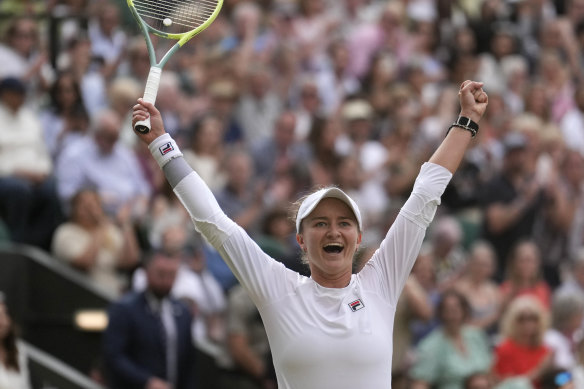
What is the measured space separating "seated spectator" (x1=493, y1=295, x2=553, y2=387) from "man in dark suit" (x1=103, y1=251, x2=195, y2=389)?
2.55 m

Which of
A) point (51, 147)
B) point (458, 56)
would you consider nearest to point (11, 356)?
point (51, 147)

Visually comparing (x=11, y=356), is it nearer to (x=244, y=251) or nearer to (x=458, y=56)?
(x=244, y=251)

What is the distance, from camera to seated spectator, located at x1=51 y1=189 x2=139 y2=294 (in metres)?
9.48

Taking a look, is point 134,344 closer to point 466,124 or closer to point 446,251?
point 446,251

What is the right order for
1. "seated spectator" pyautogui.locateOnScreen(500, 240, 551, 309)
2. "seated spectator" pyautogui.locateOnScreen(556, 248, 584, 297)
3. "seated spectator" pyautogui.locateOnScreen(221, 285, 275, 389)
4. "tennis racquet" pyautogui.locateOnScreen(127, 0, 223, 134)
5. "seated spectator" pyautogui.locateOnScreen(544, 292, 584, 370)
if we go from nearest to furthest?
"tennis racquet" pyautogui.locateOnScreen(127, 0, 223, 134), "seated spectator" pyautogui.locateOnScreen(221, 285, 275, 389), "seated spectator" pyautogui.locateOnScreen(544, 292, 584, 370), "seated spectator" pyautogui.locateOnScreen(500, 240, 551, 309), "seated spectator" pyautogui.locateOnScreen(556, 248, 584, 297)

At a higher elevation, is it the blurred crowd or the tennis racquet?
the blurred crowd

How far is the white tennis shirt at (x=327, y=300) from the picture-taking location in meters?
4.70

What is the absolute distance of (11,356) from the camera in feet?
27.2

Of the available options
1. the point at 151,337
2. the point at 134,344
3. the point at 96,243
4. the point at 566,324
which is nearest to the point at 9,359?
the point at 134,344

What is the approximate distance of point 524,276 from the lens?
11008 mm

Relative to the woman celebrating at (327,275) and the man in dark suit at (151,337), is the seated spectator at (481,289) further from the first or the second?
the woman celebrating at (327,275)

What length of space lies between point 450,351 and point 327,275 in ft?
15.8

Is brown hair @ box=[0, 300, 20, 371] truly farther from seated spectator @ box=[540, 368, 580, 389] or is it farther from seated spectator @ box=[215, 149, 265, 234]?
seated spectator @ box=[540, 368, 580, 389]

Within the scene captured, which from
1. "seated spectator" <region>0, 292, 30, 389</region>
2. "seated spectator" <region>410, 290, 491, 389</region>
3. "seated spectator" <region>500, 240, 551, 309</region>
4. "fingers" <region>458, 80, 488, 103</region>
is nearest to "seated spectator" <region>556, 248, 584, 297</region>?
"seated spectator" <region>500, 240, 551, 309</region>
